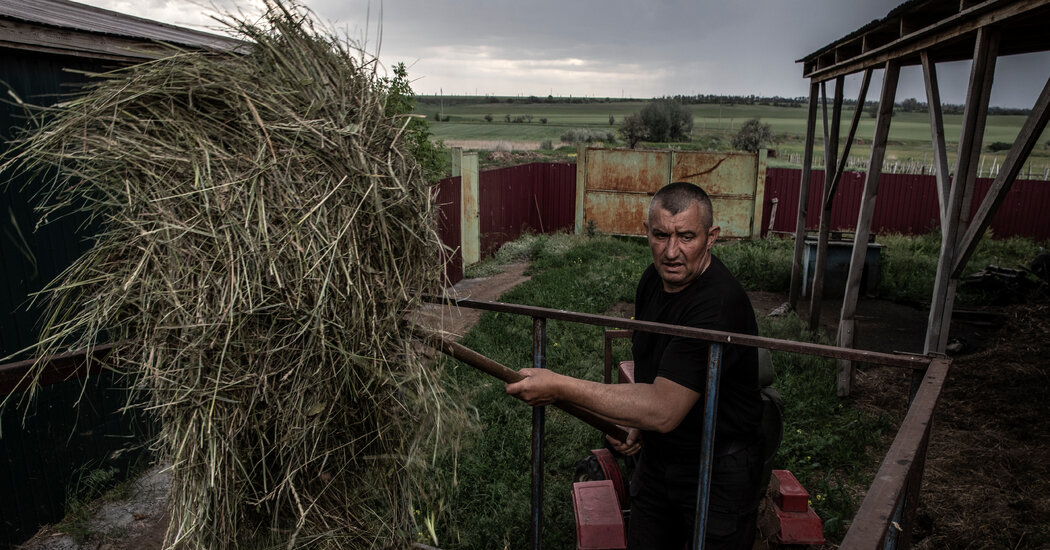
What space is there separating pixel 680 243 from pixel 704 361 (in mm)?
423

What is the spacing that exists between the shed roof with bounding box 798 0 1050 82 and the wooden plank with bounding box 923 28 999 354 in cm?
21

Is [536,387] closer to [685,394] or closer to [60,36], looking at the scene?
[685,394]

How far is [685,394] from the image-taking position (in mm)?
1956

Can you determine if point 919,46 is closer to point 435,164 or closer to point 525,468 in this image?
point 525,468

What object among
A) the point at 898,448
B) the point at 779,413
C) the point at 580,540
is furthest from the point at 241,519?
the point at 779,413

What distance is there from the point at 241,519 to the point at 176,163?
1.01 metres

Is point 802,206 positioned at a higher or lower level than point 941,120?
lower

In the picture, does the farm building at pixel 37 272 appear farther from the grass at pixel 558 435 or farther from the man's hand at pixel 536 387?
the man's hand at pixel 536 387

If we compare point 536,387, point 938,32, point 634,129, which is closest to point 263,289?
point 536,387

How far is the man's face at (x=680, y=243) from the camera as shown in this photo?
6.85 ft

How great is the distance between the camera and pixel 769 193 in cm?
1477

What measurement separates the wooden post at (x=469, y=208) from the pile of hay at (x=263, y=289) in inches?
348

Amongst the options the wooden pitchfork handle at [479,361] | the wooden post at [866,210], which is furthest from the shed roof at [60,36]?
the wooden post at [866,210]

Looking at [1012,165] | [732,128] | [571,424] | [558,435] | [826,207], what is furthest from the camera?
[732,128]
